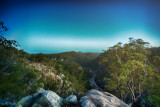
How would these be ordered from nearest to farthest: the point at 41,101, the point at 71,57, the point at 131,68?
the point at 41,101 < the point at 131,68 < the point at 71,57

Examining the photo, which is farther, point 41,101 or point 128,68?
point 128,68

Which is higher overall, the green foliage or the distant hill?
the green foliage

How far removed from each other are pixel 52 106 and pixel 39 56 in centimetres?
2014

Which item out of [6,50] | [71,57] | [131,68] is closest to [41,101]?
[6,50]

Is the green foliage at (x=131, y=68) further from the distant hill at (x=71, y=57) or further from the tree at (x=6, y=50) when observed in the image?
the distant hill at (x=71, y=57)

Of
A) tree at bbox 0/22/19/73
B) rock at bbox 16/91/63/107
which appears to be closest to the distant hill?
tree at bbox 0/22/19/73

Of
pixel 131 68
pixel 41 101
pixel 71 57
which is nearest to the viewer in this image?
pixel 41 101

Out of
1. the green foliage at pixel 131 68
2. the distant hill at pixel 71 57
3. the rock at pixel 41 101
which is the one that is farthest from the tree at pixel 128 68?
the distant hill at pixel 71 57

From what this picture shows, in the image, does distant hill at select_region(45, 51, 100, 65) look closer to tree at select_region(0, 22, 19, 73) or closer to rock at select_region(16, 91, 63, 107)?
tree at select_region(0, 22, 19, 73)

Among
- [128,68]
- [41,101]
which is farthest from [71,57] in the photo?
[41,101]

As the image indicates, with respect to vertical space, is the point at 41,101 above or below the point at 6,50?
below

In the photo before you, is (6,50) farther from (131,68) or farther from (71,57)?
(71,57)

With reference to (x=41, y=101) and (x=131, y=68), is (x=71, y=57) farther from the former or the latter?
(x=41, y=101)

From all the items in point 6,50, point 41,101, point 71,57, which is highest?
point 6,50
